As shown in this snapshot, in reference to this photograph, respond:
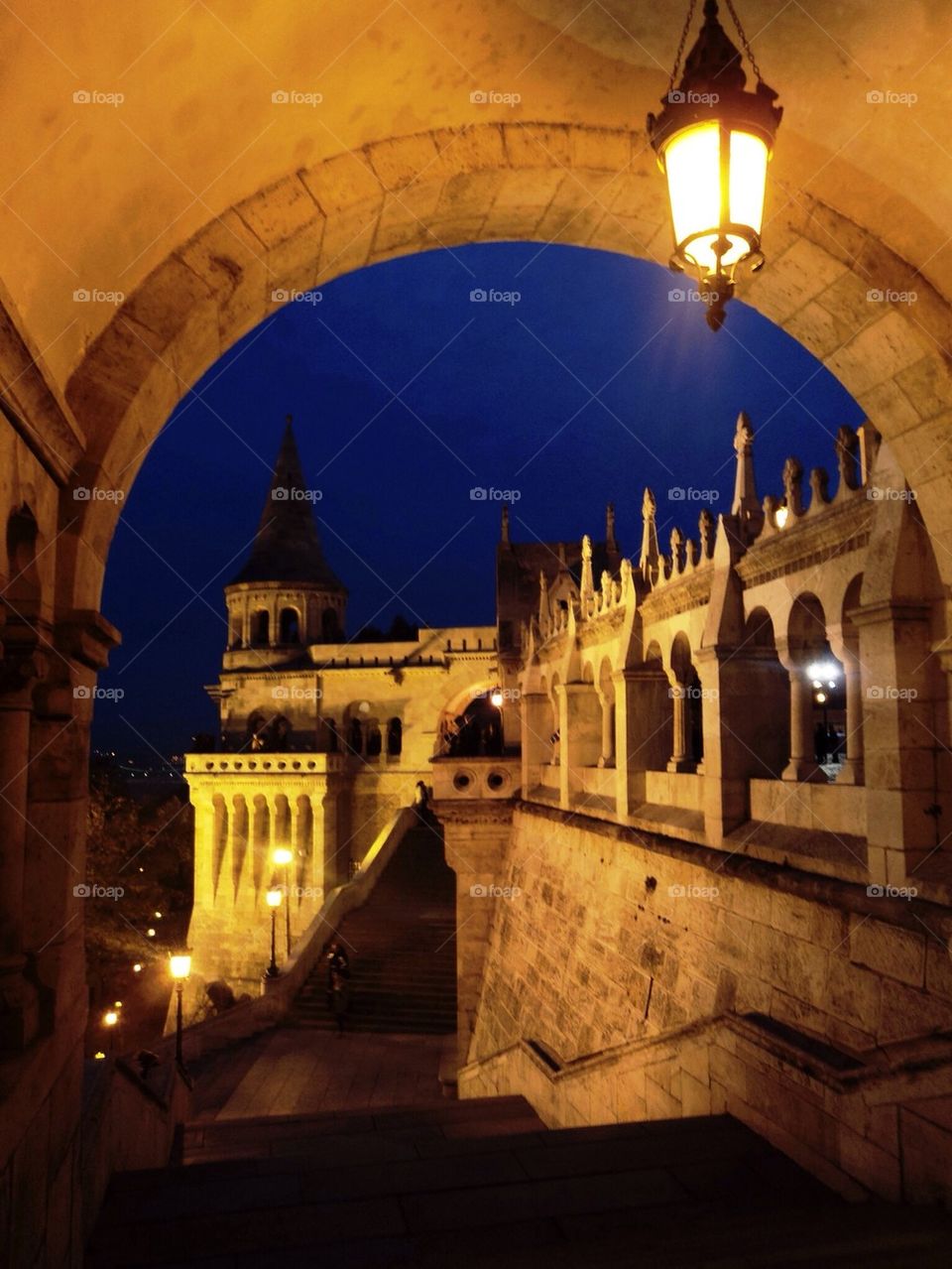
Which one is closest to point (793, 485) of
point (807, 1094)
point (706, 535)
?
point (706, 535)

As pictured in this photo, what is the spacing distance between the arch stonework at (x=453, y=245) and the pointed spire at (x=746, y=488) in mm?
3761

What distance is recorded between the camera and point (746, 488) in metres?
9.41

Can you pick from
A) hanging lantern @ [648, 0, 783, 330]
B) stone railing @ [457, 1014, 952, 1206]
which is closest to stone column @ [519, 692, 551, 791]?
stone railing @ [457, 1014, 952, 1206]

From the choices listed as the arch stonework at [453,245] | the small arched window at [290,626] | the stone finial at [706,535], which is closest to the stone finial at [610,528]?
the stone finial at [706,535]

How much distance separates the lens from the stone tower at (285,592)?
123 ft

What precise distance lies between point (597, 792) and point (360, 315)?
157m

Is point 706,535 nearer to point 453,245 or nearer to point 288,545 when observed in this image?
point 453,245

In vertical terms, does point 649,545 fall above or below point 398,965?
above

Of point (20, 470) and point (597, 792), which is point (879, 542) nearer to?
point (20, 470)

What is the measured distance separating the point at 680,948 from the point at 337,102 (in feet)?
24.9

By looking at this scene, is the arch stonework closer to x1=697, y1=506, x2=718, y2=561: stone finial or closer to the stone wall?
the stone wall

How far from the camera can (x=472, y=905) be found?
50.8 feet

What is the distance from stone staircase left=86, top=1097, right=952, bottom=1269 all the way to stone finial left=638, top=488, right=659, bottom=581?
23.8 ft

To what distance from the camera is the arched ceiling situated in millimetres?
3031
